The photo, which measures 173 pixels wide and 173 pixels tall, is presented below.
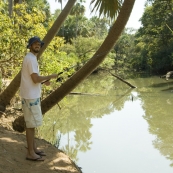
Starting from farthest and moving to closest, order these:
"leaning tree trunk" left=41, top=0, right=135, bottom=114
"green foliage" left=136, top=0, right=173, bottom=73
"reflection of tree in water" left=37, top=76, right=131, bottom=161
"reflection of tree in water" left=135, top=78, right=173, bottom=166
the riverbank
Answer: "green foliage" left=136, top=0, right=173, bottom=73 → "reflection of tree in water" left=37, top=76, right=131, bottom=161 → "reflection of tree in water" left=135, top=78, right=173, bottom=166 → "leaning tree trunk" left=41, top=0, right=135, bottom=114 → the riverbank

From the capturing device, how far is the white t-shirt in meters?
3.79

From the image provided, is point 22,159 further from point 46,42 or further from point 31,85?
point 46,42

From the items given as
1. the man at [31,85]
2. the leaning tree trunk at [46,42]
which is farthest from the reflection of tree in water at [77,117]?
the man at [31,85]

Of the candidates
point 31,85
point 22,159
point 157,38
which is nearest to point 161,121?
point 22,159

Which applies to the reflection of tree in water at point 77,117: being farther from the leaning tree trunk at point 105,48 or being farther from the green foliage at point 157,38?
the green foliage at point 157,38

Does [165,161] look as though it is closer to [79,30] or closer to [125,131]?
[125,131]

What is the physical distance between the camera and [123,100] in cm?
1808

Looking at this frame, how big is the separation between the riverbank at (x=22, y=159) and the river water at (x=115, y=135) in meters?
1.95

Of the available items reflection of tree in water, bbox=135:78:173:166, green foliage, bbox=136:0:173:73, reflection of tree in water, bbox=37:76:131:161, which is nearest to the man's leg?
reflection of tree in water, bbox=37:76:131:161

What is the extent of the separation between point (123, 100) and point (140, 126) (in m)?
6.92

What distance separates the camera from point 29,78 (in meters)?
3.85

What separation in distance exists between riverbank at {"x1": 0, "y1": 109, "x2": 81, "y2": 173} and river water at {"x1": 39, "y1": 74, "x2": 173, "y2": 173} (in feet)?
6.38

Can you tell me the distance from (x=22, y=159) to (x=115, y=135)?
590 centimetres

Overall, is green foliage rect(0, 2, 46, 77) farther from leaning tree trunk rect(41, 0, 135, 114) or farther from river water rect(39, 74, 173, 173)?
leaning tree trunk rect(41, 0, 135, 114)
